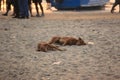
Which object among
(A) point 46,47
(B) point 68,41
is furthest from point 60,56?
(B) point 68,41

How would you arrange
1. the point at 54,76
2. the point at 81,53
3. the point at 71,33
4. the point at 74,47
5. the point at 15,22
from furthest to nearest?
the point at 15,22, the point at 71,33, the point at 74,47, the point at 81,53, the point at 54,76

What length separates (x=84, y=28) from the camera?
1612 cm

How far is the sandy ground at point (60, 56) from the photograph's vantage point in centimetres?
829

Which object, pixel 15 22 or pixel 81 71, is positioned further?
pixel 15 22

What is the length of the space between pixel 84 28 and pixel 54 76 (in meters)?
8.12

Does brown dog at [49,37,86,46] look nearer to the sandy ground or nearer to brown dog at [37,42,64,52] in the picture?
the sandy ground

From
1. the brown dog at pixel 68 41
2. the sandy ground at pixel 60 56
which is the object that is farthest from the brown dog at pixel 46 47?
the brown dog at pixel 68 41

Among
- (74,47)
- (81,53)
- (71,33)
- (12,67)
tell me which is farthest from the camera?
(71,33)

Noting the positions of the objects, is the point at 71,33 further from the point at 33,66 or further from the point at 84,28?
the point at 33,66

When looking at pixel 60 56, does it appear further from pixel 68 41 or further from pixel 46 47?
pixel 68 41

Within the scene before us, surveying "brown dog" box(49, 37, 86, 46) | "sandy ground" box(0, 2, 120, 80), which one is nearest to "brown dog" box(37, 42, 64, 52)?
"sandy ground" box(0, 2, 120, 80)

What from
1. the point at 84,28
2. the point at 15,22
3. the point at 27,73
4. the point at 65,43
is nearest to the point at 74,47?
the point at 65,43

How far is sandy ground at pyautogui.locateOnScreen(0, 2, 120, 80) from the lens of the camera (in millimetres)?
8288

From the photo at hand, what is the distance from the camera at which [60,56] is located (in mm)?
10219
